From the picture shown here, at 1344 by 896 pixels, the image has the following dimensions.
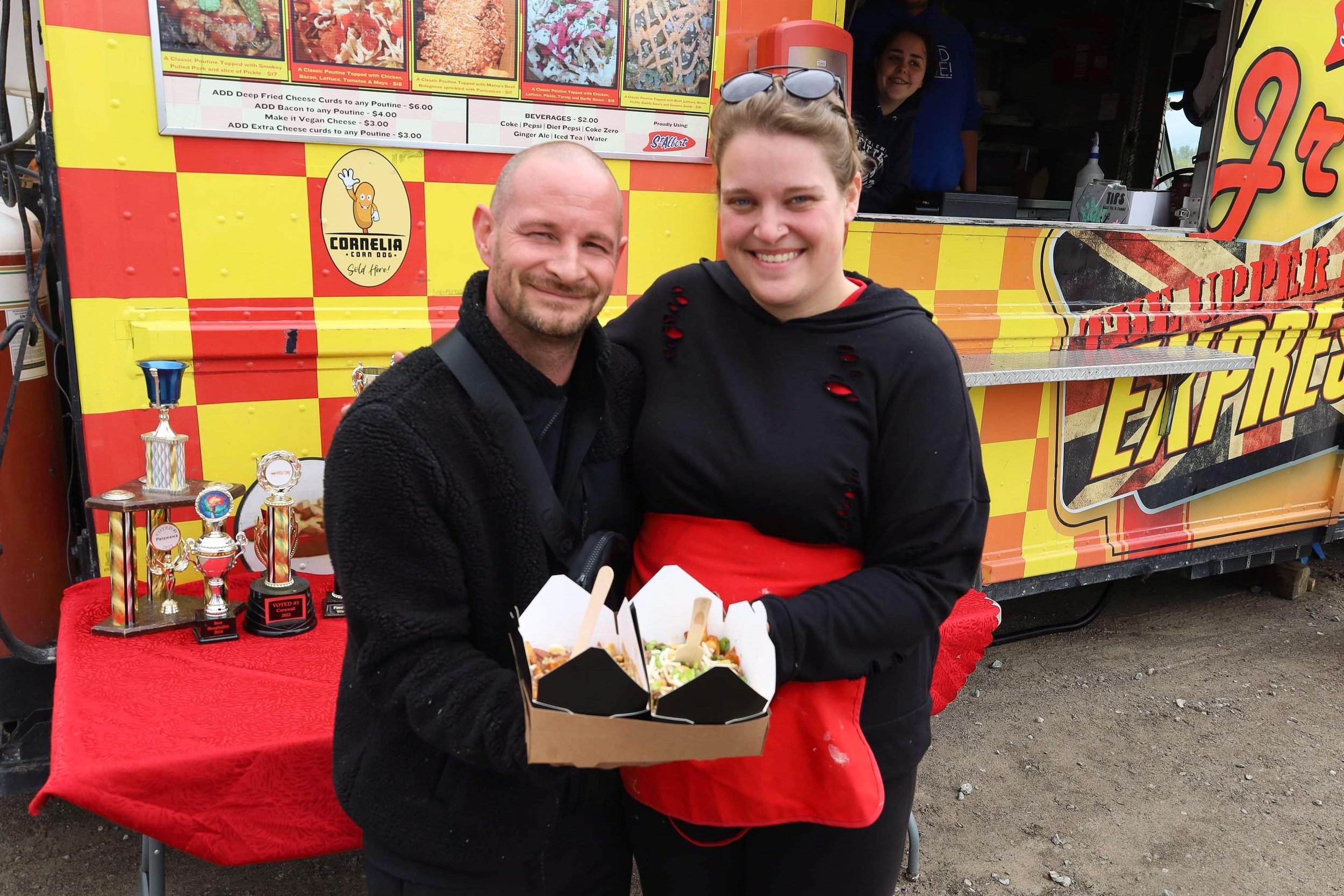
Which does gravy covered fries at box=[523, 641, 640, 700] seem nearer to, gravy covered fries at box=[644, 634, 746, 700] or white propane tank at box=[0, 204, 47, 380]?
gravy covered fries at box=[644, 634, 746, 700]

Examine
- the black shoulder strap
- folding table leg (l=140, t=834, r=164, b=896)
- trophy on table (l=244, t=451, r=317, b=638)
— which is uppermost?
the black shoulder strap

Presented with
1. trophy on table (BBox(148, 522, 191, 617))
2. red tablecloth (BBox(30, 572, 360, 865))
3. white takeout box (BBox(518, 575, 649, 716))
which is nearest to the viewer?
white takeout box (BBox(518, 575, 649, 716))

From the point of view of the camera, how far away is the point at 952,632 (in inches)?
101

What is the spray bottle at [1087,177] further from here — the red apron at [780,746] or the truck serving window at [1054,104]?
the red apron at [780,746]

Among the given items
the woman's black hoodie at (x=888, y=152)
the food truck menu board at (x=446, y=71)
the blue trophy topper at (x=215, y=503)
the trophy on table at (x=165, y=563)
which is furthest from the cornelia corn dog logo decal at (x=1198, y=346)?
the trophy on table at (x=165, y=563)

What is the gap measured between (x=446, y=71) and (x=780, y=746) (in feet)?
5.93

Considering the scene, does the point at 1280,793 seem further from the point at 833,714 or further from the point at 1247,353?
the point at 833,714

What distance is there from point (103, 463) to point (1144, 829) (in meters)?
3.05

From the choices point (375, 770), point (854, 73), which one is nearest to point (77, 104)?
point (375, 770)

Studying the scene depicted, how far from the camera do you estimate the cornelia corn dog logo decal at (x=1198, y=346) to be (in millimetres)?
3508

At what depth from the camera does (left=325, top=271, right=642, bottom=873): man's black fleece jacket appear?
3.97ft

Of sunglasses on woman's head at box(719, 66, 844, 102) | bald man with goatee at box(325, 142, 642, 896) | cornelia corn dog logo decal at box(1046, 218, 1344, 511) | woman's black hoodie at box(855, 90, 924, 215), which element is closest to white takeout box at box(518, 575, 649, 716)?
bald man with goatee at box(325, 142, 642, 896)

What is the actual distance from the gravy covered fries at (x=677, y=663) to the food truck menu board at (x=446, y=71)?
1.66 m

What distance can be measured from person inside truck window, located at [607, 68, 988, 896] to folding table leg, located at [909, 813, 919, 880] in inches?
44.4
